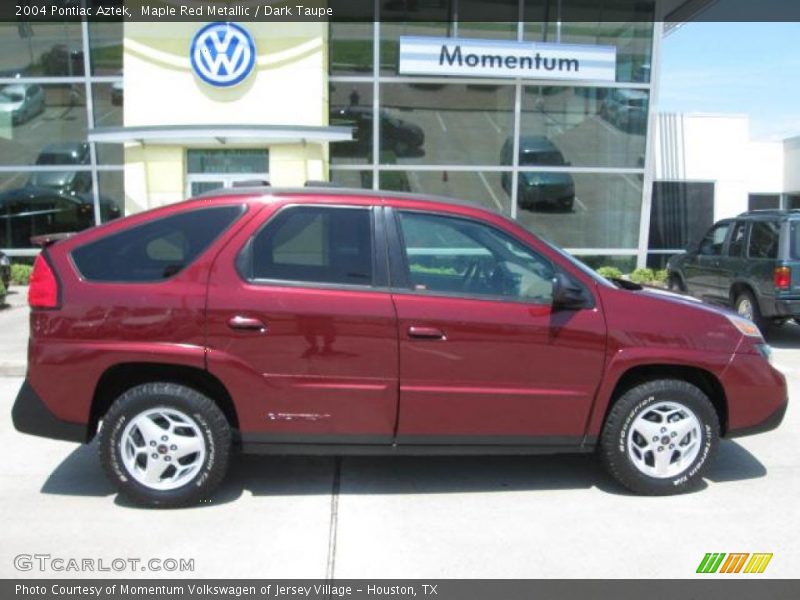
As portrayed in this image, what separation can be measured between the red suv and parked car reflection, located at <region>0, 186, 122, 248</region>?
1194 cm

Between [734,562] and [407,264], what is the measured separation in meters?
2.32

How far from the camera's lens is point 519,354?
170 inches

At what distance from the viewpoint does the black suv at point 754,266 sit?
9.03 metres

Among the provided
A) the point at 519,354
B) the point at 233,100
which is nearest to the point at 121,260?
the point at 519,354

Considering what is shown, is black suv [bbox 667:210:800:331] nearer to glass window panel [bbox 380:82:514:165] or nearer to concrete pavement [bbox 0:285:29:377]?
glass window panel [bbox 380:82:514:165]

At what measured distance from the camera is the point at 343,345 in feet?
13.9

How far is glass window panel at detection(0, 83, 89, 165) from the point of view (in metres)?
15.3

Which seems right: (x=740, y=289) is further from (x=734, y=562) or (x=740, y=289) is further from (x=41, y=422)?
(x=41, y=422)

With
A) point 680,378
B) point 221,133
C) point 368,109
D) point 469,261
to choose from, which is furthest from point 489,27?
point 680,378

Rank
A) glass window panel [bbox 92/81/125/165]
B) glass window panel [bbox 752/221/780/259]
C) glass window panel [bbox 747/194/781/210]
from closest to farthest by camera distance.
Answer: glass window panel [bbox 752/221/780/259] → glass window panel [bbox 92/81/125/165] → glass window panel [bbox 747/194/781/210]

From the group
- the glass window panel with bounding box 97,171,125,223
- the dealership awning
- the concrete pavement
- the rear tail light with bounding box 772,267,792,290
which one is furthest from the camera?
the glass window panel with bounding box 97,171,125,223

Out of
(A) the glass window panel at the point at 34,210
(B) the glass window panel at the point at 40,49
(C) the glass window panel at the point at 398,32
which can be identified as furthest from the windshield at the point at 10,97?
(C) the glass window panel at the point at 398,32

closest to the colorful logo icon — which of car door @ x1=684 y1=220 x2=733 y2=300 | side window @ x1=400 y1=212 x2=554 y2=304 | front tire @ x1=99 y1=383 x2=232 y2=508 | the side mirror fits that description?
the side mirror

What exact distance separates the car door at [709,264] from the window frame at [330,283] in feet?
24.8
